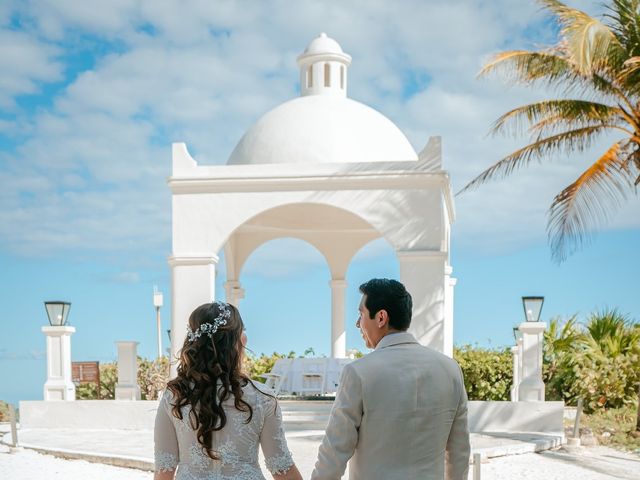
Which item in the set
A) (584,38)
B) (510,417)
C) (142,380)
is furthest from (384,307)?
(142,380)

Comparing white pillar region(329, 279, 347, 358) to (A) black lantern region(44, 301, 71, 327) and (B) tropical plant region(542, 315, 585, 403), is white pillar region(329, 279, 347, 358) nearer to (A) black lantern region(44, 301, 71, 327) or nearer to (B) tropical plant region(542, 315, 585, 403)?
(B) tropical plant region(542, 315, 585, 403)

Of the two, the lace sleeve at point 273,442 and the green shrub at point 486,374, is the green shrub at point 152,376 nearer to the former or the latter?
the green shrub at point 486,374

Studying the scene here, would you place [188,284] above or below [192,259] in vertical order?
below

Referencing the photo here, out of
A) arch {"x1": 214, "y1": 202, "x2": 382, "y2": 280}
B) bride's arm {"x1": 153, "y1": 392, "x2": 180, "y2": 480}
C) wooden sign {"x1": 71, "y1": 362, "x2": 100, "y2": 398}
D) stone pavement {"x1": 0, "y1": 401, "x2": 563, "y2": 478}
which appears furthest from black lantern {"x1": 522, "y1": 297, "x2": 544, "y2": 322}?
bride's arm {"x1": 153, "y1": 392, "x2": 180, "y2": 480}

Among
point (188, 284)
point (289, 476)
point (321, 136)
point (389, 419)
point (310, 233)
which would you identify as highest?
point (321, 136)

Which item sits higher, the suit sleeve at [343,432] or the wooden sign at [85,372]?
the suit sleeve at [343,432]

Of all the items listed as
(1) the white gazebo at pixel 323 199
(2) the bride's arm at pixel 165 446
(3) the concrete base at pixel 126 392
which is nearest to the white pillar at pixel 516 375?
(1) the white gazebo at pixel 323 199

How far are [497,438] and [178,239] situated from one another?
6025mm

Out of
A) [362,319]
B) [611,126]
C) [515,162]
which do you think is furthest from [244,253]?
[362,319]

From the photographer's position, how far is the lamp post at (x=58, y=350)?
14055 mm

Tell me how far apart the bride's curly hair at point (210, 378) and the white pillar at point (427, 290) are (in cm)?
A: 1025

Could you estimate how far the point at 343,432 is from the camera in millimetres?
3104

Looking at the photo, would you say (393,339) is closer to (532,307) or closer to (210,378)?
(210,378)

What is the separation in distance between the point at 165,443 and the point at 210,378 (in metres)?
0.35
